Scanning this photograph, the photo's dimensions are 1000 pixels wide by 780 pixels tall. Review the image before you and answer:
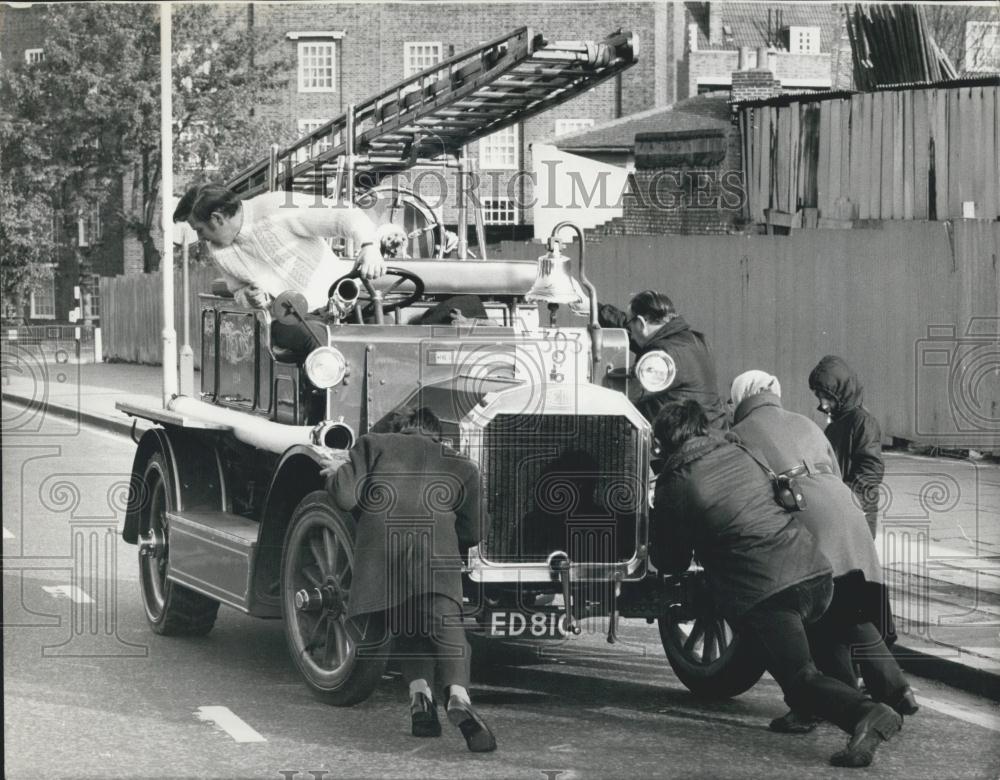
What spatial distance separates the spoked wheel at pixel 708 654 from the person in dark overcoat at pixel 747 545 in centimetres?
64

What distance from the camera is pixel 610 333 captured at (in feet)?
26.2

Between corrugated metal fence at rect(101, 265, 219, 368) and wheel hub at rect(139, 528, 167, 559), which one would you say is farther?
corrugated metal fence at rect(101, 265, 219, 368)

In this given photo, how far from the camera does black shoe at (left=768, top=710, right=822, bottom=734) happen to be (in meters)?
6.68

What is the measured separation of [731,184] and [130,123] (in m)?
10.2

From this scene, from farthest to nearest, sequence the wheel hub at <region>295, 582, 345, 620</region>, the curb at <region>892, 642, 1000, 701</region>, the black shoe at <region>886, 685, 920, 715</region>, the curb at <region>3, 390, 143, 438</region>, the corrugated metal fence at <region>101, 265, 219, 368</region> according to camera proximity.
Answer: the corrugated metal fence at <region>101, 265, 219, 368</region> < the curb at <region>3, 390, 143, 438</region> < the curb at <region>892, 642, 1000, 701</region> < the wheel hub at <region>295, 582, 345, 620</region> < the black shoe at <region>886, 685, 920, 715</region>

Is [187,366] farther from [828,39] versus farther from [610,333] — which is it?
[828,39]

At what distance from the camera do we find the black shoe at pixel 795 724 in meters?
6.68

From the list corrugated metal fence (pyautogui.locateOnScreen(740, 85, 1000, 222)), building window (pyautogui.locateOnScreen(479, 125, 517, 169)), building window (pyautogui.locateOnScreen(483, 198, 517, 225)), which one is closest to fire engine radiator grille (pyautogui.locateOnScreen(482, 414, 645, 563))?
corrugated metal fence (pyautogui.locateOnScreen(740, 85, 1000, 222))

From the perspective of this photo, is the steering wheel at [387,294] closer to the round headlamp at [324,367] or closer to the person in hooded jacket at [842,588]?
the round headlamp at [324,367]

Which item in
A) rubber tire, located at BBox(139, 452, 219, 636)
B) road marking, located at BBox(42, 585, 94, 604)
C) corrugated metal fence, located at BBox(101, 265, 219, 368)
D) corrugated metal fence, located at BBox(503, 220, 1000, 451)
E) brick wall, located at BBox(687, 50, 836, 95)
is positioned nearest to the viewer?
rubber tire, located at BBox(139, 452, 219, 636)

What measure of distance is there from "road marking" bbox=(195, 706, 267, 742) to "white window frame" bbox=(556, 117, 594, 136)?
30.2m

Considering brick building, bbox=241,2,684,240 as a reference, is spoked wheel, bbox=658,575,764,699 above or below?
below

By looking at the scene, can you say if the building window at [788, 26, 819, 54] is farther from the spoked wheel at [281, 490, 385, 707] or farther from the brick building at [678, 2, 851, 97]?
the spoked wheel at [281, 490, 385, 707]

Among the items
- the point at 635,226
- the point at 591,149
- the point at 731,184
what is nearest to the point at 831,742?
the point at 731,184
